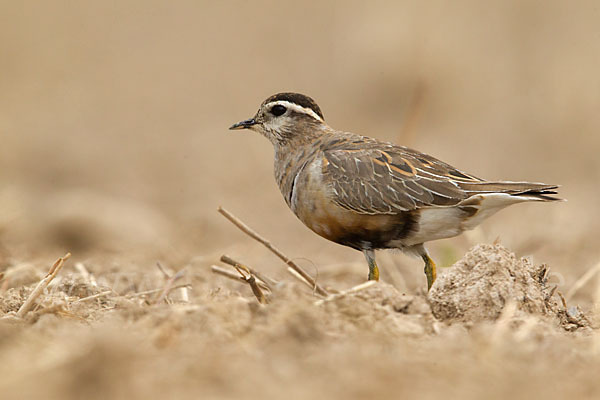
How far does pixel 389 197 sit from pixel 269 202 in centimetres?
664

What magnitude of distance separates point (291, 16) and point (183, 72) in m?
4.32

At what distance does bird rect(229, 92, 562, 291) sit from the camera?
6.50m

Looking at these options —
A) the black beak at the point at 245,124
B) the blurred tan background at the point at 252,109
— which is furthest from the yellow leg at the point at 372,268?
the black beak at the point at 245,124

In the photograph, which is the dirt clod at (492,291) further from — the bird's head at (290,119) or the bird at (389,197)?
the bird's head at (290,119)

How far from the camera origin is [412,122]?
1169cm

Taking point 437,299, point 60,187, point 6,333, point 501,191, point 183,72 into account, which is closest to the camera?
point 6,333

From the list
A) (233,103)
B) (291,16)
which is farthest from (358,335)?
(291,16)

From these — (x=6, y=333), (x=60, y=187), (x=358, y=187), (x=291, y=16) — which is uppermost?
(x=291, y=16)

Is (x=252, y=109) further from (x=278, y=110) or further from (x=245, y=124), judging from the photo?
(x=278, y=110)

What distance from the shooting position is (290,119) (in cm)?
771

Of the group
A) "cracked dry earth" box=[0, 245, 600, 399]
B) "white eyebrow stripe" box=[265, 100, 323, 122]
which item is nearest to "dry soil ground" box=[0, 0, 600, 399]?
"cracked dry earth" box=[0, 245, 600, 399]

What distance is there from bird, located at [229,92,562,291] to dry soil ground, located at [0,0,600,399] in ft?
2.07

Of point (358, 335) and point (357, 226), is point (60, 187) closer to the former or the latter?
point (357, 226)

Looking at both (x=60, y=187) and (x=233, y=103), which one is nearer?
(x=60, y=187)
